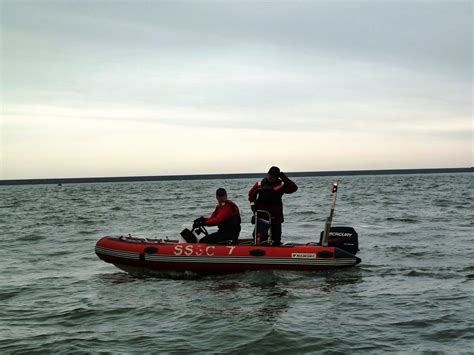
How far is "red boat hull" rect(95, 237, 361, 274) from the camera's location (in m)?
10.2

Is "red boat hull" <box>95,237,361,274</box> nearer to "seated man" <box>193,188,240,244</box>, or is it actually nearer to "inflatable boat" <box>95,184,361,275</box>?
"inflatable boat" <box>95,184,361,275</box>

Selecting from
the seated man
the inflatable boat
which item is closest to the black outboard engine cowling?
the inflatable boat

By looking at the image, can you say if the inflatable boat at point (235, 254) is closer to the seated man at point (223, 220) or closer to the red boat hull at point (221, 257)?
the red boat hull at point (221, 257)

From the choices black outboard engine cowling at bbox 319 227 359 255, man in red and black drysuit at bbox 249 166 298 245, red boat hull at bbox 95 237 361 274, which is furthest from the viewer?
black outboard engine cowling at bbox 319 227 359 255

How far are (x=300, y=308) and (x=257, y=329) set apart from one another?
1.27 metres

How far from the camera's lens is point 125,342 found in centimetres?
651

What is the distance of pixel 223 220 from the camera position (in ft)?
34.4

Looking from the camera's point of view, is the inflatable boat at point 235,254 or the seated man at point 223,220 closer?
the inflatable boat at point 235,254

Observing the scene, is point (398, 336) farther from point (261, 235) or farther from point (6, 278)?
point (6, 278)

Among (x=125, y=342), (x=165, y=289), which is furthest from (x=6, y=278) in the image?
(x=125, y=342)

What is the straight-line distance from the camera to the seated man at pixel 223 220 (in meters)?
10.4

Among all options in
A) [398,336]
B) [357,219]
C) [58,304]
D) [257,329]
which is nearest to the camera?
[398,336]

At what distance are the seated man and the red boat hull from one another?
29 cm

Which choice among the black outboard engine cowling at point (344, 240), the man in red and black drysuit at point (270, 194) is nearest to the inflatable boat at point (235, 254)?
the black outboard engine cowling at point (344, 240)
